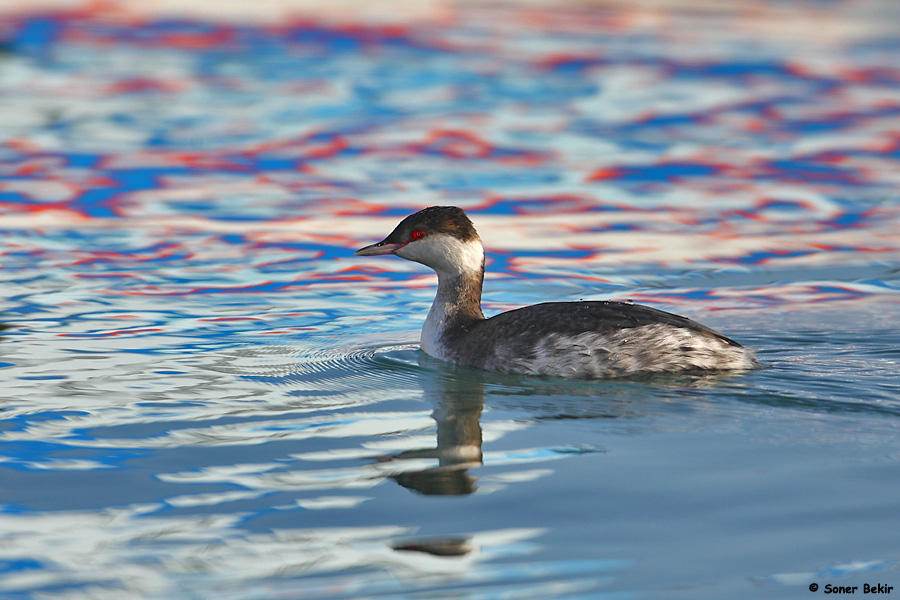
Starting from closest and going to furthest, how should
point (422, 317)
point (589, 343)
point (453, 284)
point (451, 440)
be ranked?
point (451, 440) < point (589, 343) < point (453, 284) < point (422, 317)

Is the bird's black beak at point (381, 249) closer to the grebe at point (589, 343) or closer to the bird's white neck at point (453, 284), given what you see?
the bird's white neck at point (453, 284)

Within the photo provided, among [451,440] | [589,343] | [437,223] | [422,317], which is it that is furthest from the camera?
[422,317]

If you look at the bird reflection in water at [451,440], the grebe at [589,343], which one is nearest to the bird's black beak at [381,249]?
the grebe at [589,343]

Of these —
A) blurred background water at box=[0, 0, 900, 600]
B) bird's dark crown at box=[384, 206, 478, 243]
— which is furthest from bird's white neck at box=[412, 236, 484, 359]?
blurred background water at box=[0, 0, 900, 600]

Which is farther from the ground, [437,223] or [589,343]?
[437,223]

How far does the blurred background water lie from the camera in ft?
15.8

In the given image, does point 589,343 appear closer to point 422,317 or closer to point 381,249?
point 381,249

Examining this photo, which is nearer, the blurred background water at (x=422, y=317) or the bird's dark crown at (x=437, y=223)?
the blurred background water at (x=422, y=317)

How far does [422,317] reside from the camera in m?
9.27

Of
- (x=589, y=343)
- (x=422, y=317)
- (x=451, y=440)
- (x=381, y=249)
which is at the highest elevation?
(x=381, y=249)

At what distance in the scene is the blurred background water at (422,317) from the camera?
4828 mm

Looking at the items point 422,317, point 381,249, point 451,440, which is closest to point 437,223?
point 381,249

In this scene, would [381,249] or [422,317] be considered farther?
[422,317]

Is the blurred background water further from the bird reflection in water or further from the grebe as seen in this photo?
the grebe
